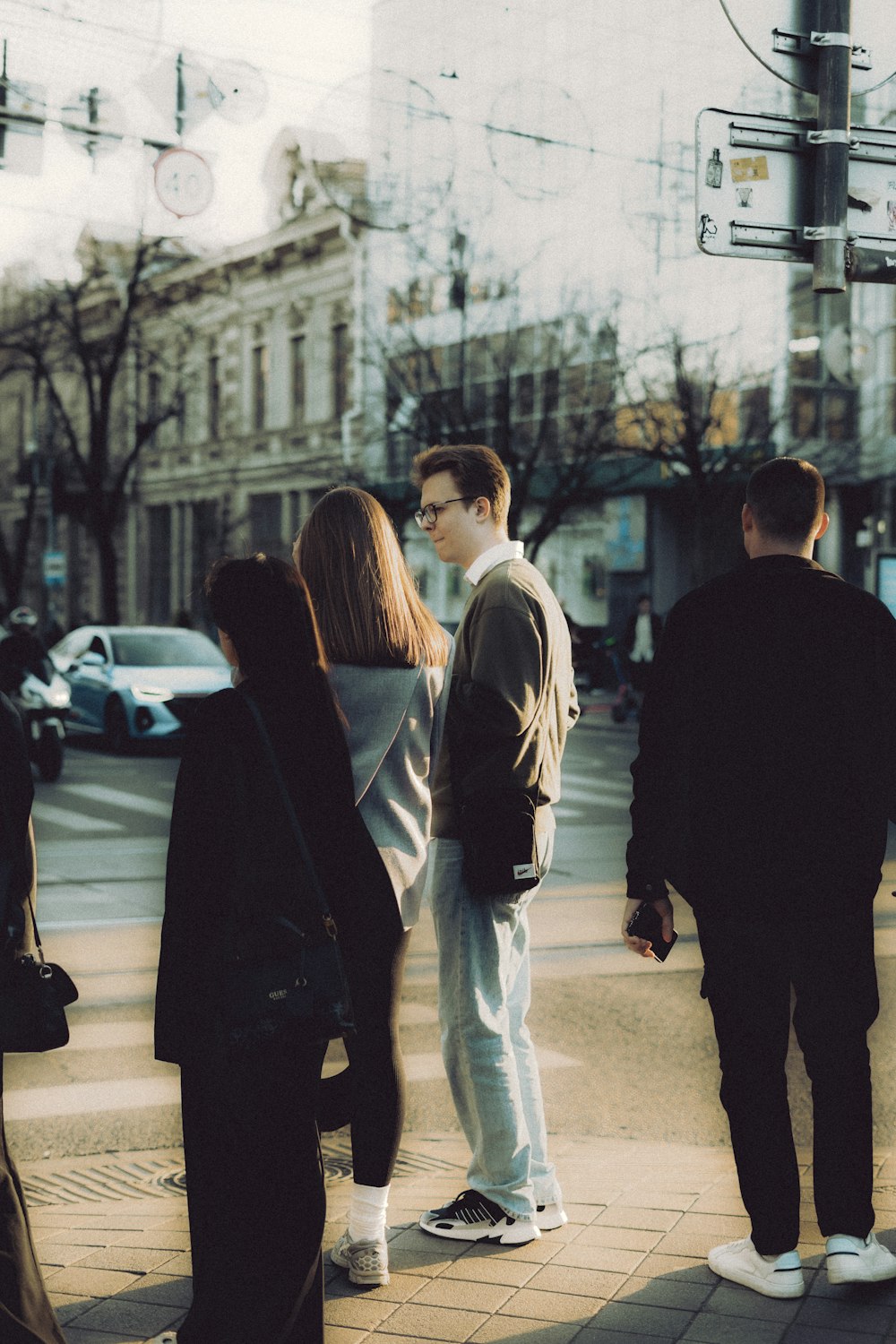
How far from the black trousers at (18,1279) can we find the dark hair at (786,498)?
77.8 inches

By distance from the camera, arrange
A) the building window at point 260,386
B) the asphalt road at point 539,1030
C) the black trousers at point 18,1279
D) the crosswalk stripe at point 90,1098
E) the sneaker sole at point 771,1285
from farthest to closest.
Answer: the building window at point 260,386 → the crosswalk stripe at point 90,1098 → the asphalt road at point 539,1030 → the sneaker sole at point 771,1285 → the black trousers at point 18,1279

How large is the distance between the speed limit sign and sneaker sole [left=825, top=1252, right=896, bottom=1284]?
1013 centimetres

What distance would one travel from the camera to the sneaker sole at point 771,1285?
3381 millimetres

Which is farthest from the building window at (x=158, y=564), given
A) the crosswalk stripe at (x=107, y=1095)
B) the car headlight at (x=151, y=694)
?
the crosswalk stripe at (x=107, y=1095)

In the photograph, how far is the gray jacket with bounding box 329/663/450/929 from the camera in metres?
3.48

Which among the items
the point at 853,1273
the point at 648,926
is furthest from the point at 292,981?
the point at 853,1273

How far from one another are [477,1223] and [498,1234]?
6 centimetres

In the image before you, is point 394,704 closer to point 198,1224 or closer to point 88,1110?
point 198,1224

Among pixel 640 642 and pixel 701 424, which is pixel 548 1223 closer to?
pixel 640 642

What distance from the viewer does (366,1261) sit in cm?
346

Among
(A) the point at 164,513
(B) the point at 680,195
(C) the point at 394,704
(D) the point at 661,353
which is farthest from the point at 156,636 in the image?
(A) the point at 164,513

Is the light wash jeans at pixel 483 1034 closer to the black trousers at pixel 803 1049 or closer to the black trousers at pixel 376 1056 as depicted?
the black trousers at pixel 376 1056

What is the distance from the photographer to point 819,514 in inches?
145

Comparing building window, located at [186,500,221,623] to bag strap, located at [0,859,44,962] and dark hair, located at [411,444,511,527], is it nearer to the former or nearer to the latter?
dark hair, located at [411,444,511,527]
